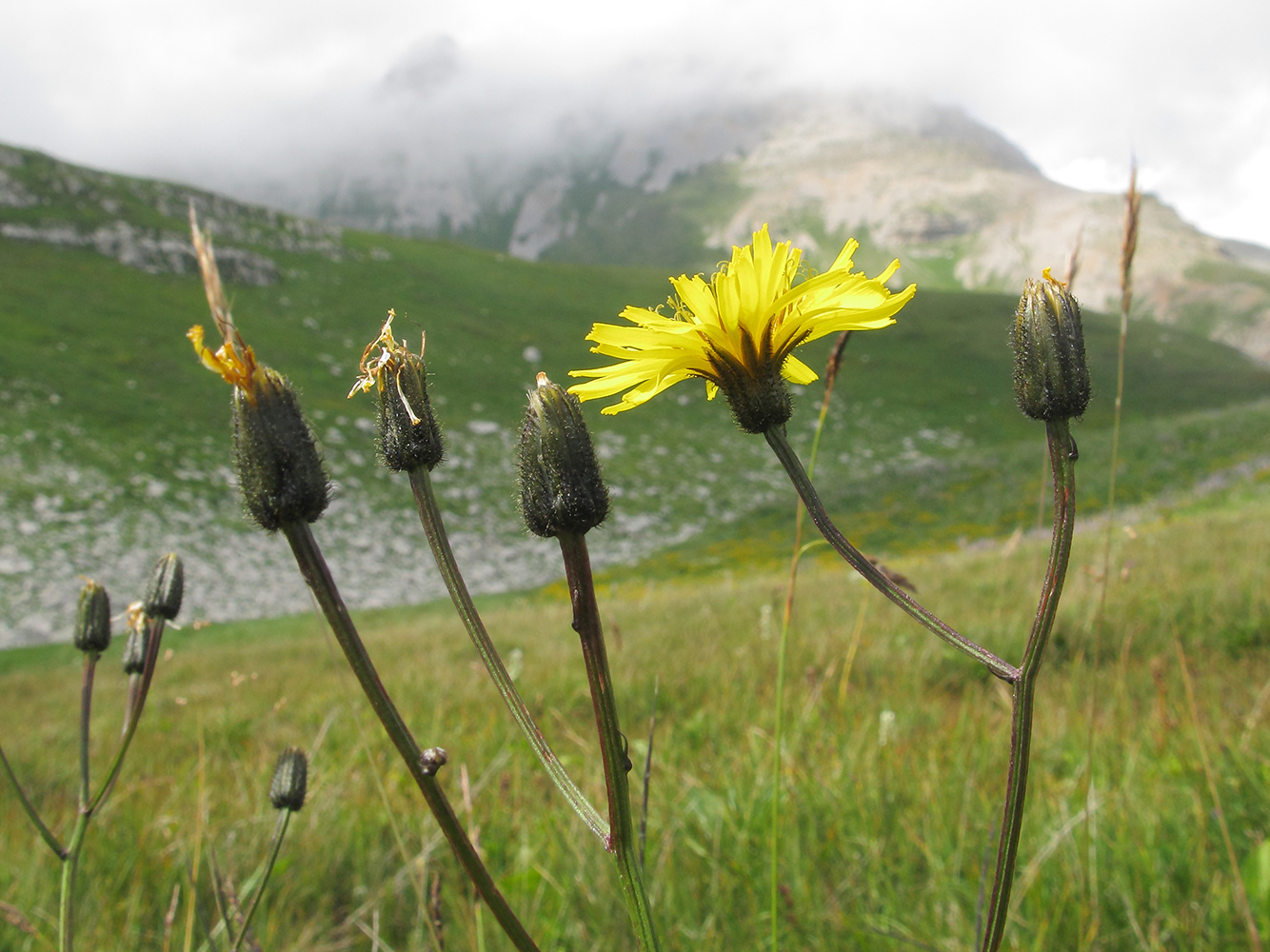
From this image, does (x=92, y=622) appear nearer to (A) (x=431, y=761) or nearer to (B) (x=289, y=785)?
(B) (x=289, y=785)

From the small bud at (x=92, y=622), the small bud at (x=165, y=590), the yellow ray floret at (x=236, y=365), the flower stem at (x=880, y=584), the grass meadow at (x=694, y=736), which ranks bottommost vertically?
the grass meadow at (x=694, y=736)

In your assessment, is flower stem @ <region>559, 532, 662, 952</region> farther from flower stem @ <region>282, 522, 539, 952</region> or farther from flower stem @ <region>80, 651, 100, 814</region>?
flower stem @ <region>80, 651, 100, 814</region>

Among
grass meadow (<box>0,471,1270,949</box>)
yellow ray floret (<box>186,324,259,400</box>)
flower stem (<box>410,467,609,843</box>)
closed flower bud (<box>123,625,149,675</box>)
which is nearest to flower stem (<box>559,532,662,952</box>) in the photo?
flower stem (<box>410,467,609,843</box>)

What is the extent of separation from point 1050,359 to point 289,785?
1338mm

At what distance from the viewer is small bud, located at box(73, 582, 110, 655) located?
1318 mm

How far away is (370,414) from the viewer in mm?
33188

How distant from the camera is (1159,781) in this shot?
267cm

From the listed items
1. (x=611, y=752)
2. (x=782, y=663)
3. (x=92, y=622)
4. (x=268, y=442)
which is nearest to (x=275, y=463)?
(x=268, y=442)

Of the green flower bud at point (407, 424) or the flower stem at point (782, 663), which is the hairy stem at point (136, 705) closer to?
the green flower bud at point (407, 424)

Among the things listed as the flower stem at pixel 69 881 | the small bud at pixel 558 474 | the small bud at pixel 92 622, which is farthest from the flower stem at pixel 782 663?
the small bud at pixel 92 622

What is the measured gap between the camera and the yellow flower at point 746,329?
3.16ft

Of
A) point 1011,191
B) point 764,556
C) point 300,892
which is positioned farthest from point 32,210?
point 1011,191

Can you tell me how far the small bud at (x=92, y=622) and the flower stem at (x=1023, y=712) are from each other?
4.54 ft

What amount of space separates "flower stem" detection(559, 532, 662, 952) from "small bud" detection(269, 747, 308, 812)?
2.72ft
